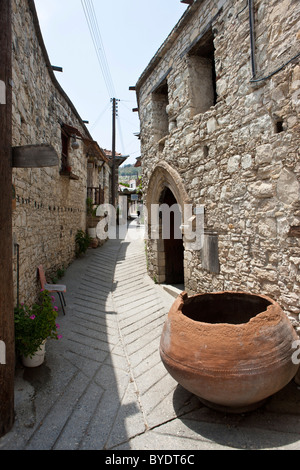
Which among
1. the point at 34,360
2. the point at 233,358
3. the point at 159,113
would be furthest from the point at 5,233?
the point at 159,113

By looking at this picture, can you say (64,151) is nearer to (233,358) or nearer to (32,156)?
(32,156)

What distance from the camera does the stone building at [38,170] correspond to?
11.0ft

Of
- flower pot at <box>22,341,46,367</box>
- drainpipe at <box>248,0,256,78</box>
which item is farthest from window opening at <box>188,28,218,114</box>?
flower pot at <box>22,341,46,367</box>

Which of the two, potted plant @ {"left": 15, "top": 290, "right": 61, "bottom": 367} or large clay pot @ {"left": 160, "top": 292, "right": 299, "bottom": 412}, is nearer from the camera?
large clay pot @ {"left": 160, "top": 292, "right": 299, "bottom": 412}

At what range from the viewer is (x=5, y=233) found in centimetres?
215

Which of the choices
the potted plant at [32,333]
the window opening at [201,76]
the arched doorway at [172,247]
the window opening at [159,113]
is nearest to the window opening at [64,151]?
the window opening at [159,113]

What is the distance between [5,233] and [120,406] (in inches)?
72.9

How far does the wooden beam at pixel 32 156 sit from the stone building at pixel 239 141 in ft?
7.48

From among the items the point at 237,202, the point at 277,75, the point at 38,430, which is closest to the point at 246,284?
the point at 237,202

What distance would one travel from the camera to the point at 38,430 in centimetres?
211

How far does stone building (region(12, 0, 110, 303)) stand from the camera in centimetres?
337

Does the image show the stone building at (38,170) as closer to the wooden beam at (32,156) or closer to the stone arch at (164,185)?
the wooden beam at (32,156)

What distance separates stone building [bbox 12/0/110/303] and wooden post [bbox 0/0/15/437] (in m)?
0.20

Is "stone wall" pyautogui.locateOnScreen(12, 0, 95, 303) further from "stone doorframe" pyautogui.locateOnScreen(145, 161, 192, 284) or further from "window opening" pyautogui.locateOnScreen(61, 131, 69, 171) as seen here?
"stone doorframe" pyautogui.locateOnScreen(145, 161, 192, 284)
